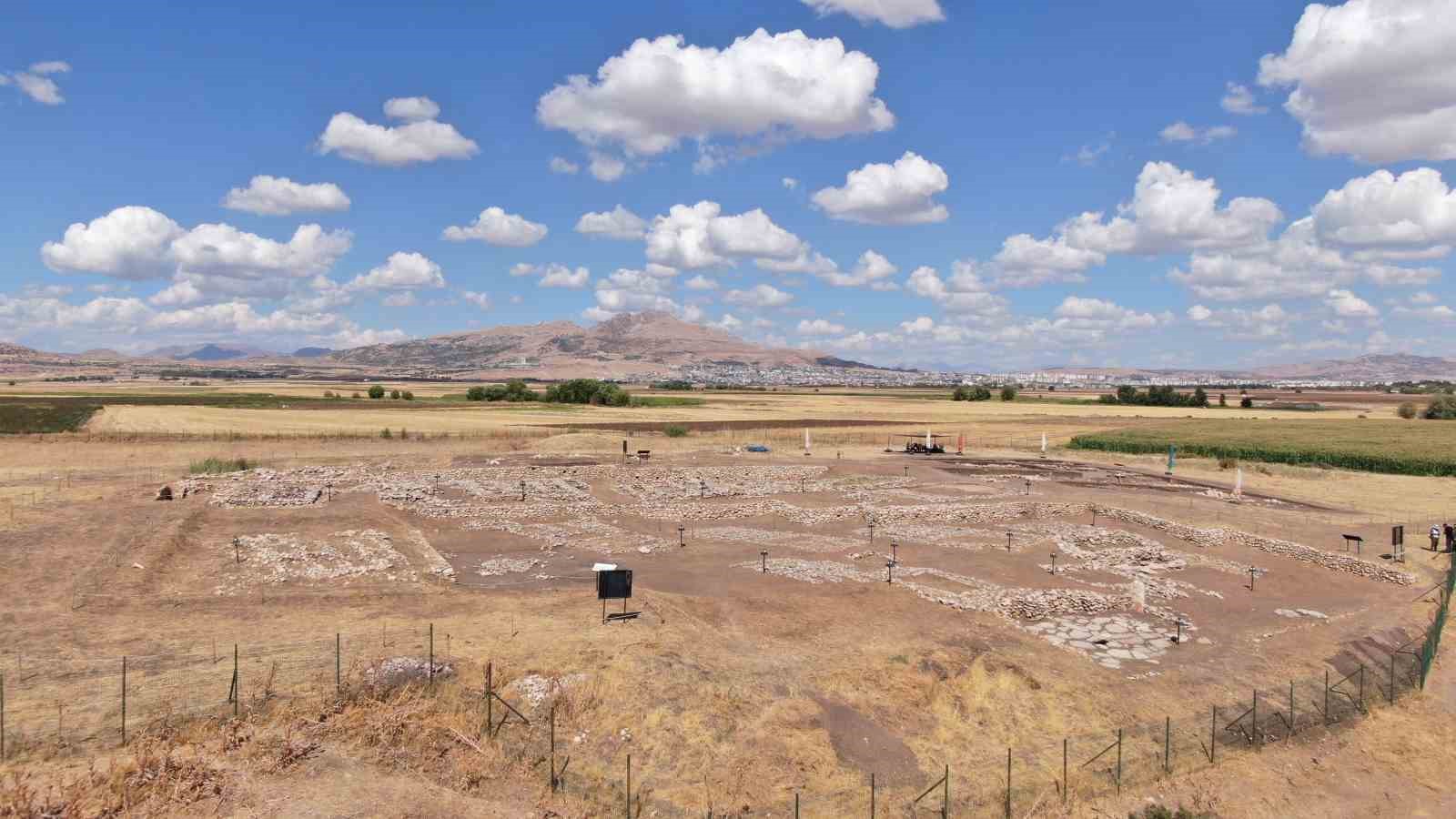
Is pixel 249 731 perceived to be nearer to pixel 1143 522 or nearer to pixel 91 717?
pixel 91 717

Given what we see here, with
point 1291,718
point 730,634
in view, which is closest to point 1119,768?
point 1291,718

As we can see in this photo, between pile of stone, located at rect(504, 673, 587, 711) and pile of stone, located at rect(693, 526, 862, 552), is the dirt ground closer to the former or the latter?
pile of stone, located at rect(504, 673, 587, 711)

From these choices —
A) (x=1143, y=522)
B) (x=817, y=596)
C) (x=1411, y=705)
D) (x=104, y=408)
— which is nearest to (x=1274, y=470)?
(x=1143, y=522)

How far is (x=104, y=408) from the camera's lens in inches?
4341

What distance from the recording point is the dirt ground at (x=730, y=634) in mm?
16750

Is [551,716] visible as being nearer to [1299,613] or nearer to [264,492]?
[1299,613]

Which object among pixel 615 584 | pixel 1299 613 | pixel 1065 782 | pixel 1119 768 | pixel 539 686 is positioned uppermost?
pixel 615 584

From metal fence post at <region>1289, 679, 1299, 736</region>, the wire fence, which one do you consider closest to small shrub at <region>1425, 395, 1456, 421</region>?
the wire fence

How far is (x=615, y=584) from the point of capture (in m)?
25.0

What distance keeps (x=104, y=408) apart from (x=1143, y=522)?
5146 inches

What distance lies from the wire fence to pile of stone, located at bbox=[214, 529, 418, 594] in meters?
8.08

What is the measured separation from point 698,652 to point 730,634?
2339mm

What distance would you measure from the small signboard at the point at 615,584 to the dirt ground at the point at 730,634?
1140 millimetres

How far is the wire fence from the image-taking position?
16219 millimetres
